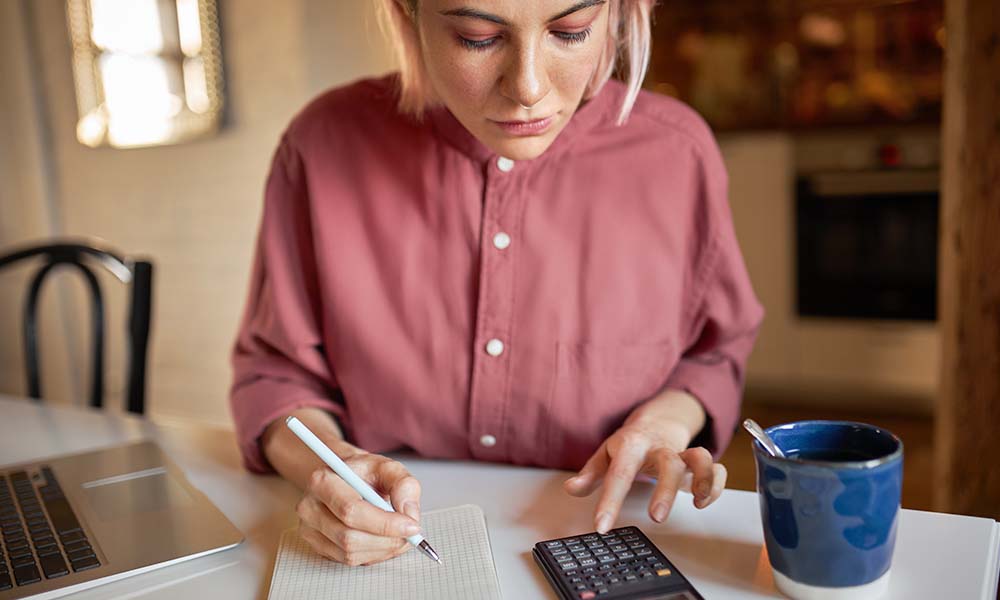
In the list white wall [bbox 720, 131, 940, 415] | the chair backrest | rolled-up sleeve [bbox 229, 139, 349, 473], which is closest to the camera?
rolled-up sleeve [bbox 229, 139, 349, 473]

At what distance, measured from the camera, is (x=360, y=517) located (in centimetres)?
69

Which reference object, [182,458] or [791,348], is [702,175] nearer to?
[182,458]

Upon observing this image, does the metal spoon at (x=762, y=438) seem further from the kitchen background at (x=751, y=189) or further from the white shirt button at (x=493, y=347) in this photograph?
the kitchen background at (x=751, y=189)

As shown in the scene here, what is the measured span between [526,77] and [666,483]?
37 cm

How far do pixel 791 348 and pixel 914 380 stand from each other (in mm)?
453

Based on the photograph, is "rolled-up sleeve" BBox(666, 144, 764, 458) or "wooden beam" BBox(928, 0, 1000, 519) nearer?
"rolled-up sleeve" BBox(666, 144, 764, 458)

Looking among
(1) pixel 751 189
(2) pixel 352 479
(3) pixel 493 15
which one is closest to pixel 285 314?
(2) pixel 352 479

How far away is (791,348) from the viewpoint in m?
3.40

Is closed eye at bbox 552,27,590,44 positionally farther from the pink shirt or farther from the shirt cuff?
the shirt cuff

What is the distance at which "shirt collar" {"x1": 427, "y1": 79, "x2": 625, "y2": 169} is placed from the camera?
973 millimetres

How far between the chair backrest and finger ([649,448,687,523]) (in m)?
1.00

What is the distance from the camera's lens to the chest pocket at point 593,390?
961 mm

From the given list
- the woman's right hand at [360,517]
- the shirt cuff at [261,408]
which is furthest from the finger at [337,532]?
the shirt cuff at [261,408]

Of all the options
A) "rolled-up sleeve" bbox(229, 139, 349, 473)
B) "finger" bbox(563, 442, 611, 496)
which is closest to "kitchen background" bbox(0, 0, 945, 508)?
"rolled-up sleeve" bbox(229, 139, 349, 473)
